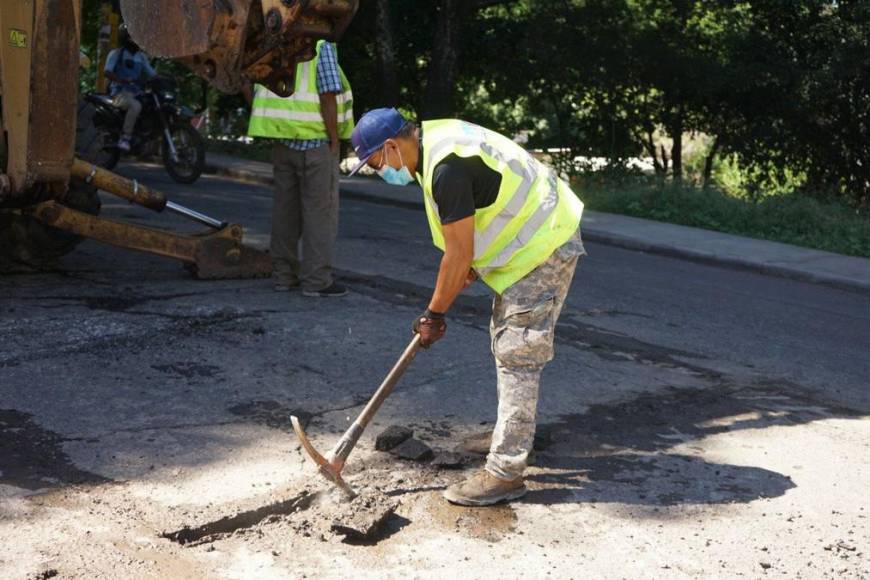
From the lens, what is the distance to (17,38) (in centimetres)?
639

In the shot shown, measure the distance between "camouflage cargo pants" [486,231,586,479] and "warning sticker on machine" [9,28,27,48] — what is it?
10.9 ft

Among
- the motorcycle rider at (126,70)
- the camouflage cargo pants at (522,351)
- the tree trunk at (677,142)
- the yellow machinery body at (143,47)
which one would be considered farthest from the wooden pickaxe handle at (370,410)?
the tree trunk at (677,142)

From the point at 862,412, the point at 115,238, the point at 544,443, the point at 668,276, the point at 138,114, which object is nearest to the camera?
the point at 544,443

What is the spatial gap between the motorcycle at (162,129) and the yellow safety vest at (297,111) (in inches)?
246

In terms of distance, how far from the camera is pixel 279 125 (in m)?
7.75

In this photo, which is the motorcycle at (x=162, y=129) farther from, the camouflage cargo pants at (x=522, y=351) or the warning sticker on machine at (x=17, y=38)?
the camouflage cargo pants at (x=522, y=351)

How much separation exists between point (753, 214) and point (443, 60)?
5.48 metres

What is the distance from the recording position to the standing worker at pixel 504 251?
14.6ft

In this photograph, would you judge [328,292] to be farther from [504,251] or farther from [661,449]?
[504,251]

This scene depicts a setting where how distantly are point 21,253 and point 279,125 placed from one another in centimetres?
194

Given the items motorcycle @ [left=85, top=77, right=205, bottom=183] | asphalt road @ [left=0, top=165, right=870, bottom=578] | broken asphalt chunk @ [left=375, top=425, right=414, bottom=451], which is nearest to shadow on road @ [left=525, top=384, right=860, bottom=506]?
asphalt road @ [left=0, top=165, right=870, bottom=578]

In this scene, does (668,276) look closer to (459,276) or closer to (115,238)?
(115,238)

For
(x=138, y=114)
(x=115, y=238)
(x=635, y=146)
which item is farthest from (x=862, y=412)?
(x=635, y=146)

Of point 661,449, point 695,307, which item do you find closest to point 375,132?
point 661,449
